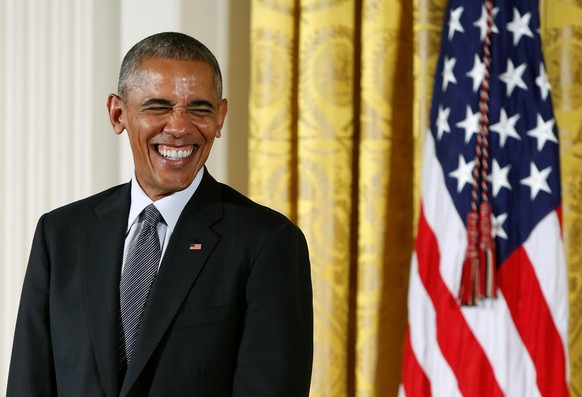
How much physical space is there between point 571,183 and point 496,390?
1.95 ft

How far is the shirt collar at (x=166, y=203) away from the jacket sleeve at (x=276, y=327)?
5.8 inches

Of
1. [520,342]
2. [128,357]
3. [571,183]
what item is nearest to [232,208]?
[128,357]

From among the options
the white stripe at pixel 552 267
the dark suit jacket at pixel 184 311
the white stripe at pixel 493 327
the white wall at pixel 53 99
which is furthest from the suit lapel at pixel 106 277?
the white wall at pixel 53 99

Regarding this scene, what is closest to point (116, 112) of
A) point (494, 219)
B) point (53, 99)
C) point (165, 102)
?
point (165, 102)

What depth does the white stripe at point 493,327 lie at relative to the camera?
2340 millimetres

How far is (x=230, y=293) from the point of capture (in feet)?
4.47

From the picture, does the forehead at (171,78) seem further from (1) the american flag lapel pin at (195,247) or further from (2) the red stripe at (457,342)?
(2) the red stripe at (457,342)

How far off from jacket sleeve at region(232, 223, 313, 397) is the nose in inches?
8.0

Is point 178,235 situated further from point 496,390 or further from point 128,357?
point 496,390

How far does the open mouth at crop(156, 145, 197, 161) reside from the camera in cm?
138

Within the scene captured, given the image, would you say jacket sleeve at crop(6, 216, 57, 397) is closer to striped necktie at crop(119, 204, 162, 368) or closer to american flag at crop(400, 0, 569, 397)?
striped necktie at crop(119, 204, 162, 368)

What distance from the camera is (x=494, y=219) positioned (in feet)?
7.77

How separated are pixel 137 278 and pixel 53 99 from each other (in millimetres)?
1564

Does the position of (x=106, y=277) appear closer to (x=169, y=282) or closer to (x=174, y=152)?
(x=169, y=282)
